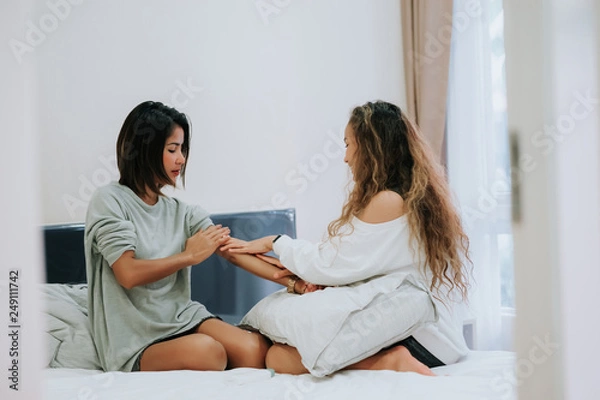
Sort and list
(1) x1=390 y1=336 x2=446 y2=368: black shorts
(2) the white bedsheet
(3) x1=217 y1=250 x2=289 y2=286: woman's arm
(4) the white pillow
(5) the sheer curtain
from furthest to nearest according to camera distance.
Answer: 1. (5) the sheer curtain
2. (3) x1=217 y1=250 x2=289 y2=286: woman's arm
3. (1) x1=390 y1=336 x2=446 y2=368: black shorts
4. (4) the white pillow
5. (2) the white bedsheet

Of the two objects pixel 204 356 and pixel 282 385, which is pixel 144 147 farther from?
pixel 282 385

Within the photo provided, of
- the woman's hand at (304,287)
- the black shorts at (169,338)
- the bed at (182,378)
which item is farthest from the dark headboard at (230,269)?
the woman's hand at (304,287)

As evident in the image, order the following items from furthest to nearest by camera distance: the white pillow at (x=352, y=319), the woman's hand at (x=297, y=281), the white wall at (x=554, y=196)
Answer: the woman's hand at (x=297, y=281), the white pillow at (x=352, y=319), the white wall at (x=554, y=196)

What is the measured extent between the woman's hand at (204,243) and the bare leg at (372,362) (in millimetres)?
295

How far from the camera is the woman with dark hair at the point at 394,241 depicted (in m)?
1.31

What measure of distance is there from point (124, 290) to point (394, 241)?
665mm

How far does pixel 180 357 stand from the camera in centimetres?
135

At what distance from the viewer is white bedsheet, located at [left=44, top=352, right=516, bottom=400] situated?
3.35 ft

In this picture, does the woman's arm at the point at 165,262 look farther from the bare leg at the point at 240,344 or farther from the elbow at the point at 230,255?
the bare leg at the point at 240,344

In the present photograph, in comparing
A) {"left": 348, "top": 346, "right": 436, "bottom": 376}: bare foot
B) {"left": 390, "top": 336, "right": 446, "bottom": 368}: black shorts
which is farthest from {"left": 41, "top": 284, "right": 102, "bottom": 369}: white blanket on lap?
{"left": 390, "top": 336, "right": 446, "bottom": 368}: black shorts

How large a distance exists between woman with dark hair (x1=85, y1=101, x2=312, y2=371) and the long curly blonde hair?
0.34 m

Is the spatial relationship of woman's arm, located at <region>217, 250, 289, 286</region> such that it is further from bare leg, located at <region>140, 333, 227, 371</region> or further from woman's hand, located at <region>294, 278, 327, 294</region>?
bare leg, located at <region>140, 333, 227, 371</region>

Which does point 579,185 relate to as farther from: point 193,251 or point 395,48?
point 395,48

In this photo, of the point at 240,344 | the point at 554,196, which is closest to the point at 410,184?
the point at 240,344
